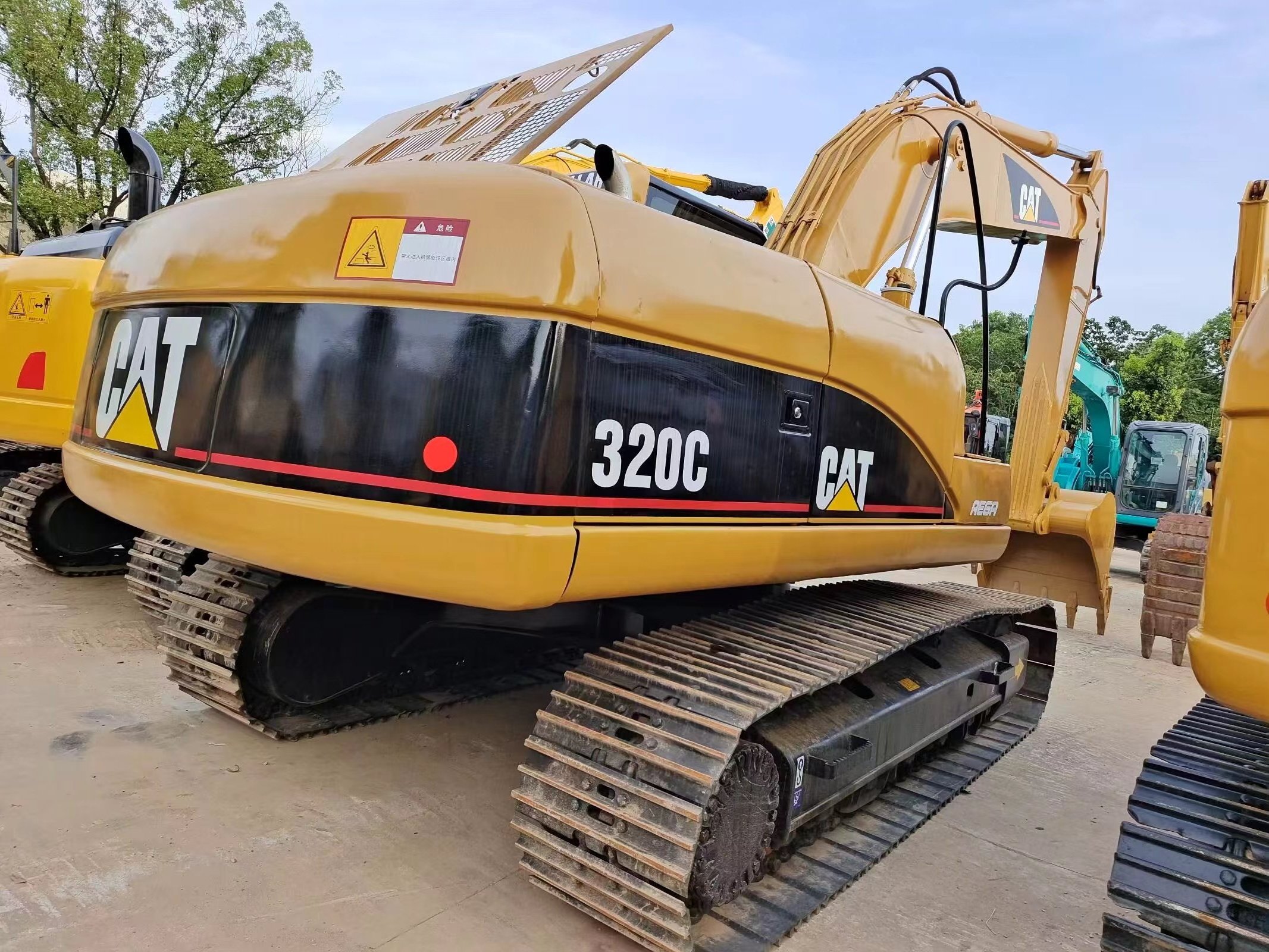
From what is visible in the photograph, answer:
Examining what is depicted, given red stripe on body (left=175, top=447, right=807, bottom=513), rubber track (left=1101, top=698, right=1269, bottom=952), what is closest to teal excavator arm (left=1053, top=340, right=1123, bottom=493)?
rubber track (left=1101, top=698, right=1269, bottom=952)

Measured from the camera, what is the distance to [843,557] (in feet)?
9.52

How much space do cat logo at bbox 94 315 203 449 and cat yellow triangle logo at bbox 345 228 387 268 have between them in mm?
520

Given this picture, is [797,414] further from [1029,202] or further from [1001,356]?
[1001,356]

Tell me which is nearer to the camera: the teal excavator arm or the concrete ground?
the concrete ground

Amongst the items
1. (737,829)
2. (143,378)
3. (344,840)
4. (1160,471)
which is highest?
(1160,471)

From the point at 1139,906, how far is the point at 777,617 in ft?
4.91

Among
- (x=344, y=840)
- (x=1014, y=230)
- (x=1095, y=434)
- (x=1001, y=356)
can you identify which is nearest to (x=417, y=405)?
(x=344, y=840)

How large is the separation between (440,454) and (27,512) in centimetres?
504

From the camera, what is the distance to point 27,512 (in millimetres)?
5758

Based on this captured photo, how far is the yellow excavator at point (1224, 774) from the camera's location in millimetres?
1583

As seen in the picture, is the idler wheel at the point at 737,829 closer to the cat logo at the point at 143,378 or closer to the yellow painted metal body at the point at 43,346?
the cat logo at the point at 143,378

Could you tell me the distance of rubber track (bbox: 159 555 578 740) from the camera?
325cm

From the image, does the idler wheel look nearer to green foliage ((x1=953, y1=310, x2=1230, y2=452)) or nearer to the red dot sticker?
the red dot sticker

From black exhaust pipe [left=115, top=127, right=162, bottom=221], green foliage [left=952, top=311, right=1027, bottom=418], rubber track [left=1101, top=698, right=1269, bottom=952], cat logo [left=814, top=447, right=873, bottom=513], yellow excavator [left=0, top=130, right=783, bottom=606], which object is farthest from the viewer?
green foliage [left=952, top=311, right=1027, bottom=418]
